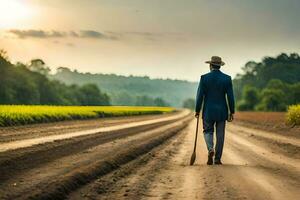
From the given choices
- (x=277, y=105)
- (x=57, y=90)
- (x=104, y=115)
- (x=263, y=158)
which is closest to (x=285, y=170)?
(x=263, y=158)

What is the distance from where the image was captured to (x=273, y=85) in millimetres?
144750

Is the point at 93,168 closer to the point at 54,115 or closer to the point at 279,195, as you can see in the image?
the point at 279,195

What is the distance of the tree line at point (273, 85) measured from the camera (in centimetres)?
13325

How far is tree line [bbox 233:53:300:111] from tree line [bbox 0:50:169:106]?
3881 centimetres

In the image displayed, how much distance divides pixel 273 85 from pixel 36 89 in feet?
219

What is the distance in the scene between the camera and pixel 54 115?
3975 centimetres

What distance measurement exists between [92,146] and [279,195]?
9.08m

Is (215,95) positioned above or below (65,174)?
above

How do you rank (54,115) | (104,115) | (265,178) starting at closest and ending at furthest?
(265,178), (54,115), (104,115)

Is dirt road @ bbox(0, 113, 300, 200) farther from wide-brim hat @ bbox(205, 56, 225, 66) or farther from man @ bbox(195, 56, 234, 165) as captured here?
wide-brim hat @ bbox(205, 56, 225, 66)

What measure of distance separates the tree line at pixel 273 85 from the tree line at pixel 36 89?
38814 mm

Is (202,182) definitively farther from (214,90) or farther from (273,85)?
(273,85)

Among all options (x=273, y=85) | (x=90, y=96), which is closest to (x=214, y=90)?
(x=90, y=96)

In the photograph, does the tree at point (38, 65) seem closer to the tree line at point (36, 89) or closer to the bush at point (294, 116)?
the tree line at point (36, 89)
